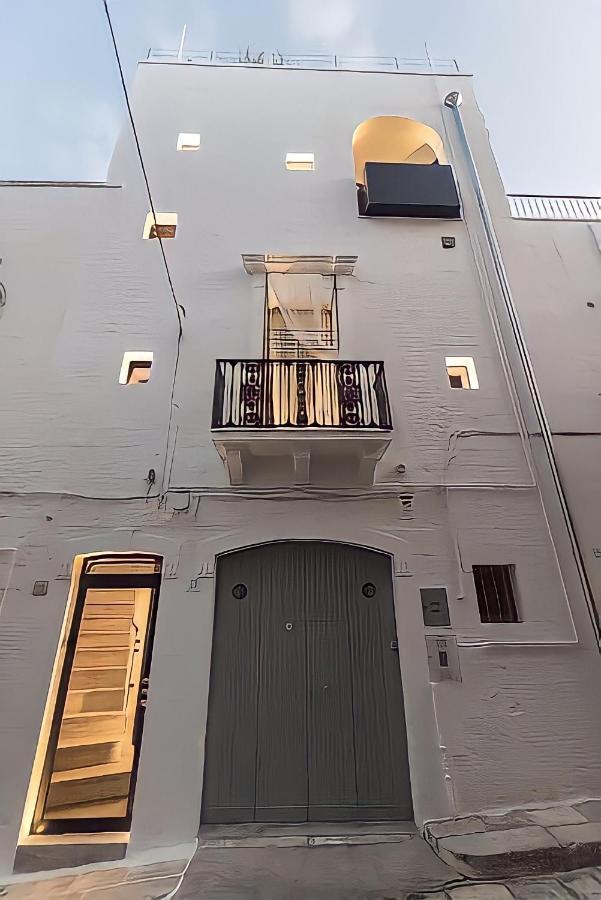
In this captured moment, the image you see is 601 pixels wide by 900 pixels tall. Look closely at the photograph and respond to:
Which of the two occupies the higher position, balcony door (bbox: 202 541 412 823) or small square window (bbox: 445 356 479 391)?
small square window (bbox: 445 356 479 391)

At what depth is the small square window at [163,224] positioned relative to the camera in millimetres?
7852

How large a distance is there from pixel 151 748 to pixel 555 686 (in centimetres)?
407

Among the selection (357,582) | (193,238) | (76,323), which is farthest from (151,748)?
(193,238)

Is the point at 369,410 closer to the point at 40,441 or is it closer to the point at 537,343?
the point at 537,343

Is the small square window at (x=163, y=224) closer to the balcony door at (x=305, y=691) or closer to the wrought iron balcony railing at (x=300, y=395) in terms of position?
the wrought iron balcony railing at (x=300, y=395)

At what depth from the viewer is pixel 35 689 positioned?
510 cm

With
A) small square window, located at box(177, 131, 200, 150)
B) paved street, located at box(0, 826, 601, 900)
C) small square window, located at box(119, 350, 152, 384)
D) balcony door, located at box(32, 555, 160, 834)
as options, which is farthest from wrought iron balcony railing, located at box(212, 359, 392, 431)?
small square window, located at box(177, 131, 200, 150)

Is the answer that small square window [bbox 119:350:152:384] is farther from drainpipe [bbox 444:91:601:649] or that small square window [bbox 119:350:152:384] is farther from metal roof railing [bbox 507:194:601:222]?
metal roof railing [bbox 507:194:601:222]

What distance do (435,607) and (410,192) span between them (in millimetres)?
6246

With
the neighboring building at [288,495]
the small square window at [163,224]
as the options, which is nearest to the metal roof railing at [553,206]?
the neighboring building at [288,495]

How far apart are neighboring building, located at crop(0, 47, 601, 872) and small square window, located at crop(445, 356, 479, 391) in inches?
1.2

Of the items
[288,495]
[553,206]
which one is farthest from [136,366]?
[553,206]

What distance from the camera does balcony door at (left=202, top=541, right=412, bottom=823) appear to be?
496 cm

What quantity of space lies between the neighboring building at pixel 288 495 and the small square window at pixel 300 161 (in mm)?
56
